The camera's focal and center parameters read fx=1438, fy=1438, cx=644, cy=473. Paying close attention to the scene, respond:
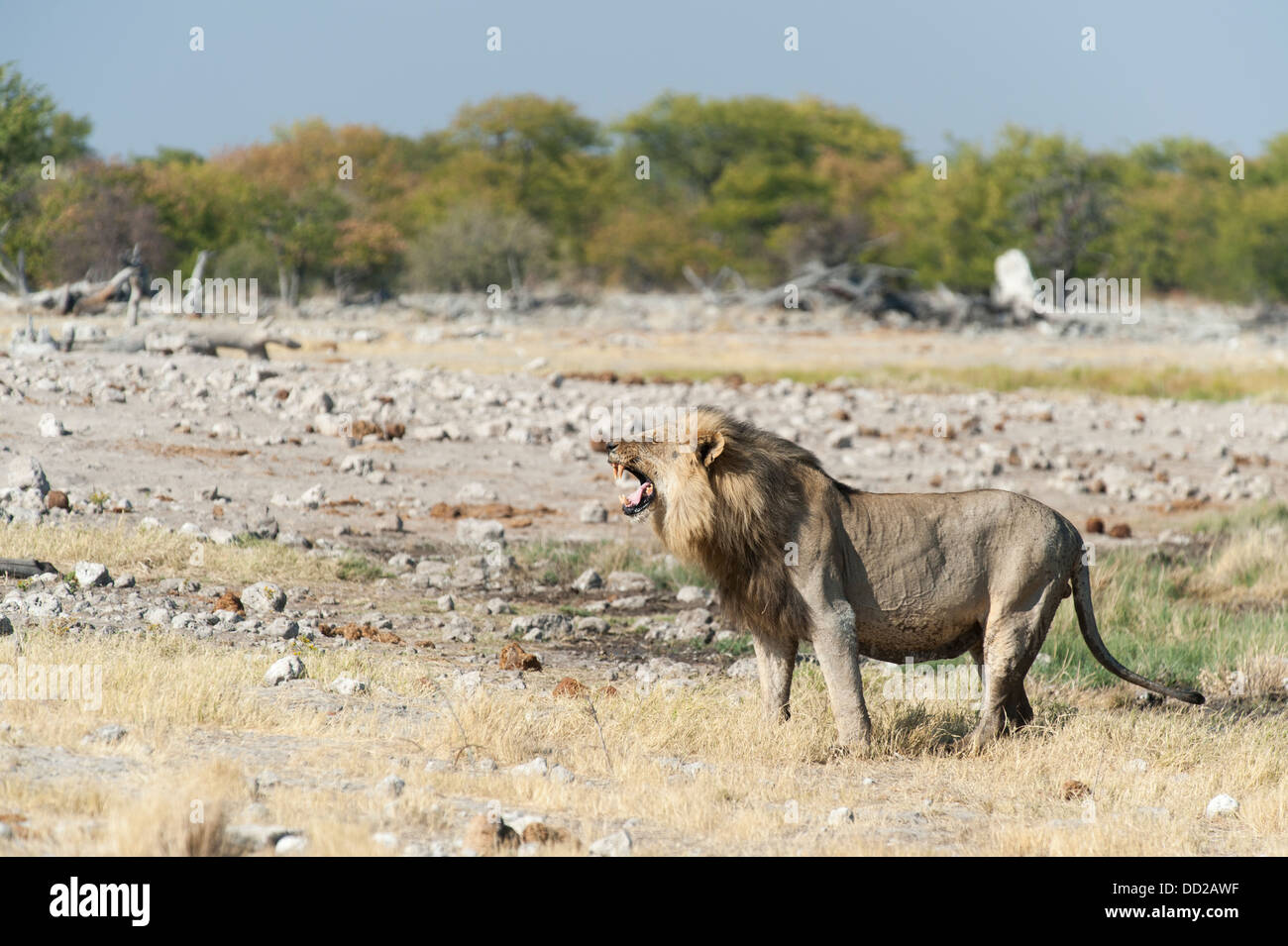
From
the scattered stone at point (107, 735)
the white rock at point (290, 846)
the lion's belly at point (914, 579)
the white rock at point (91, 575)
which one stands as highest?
the lion's belly at point (914, 579)

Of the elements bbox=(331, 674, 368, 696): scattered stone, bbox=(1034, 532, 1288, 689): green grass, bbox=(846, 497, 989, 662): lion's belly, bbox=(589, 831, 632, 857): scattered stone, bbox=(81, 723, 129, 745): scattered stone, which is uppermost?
bbox=(846, 497, 989, 662): lion's belly

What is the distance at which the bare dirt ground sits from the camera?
573cm

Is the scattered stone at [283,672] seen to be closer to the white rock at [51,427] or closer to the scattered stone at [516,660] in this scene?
the scattered stone at [516,660]

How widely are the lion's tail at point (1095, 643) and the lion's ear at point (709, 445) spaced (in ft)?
6.79

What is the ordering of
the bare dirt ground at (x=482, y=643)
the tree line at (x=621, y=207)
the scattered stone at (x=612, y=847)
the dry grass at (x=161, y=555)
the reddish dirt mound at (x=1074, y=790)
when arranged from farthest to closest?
the tree line at (x=621, y=207)
the dry grass at (x=161, y=555)
the reddish dirt mound at (x=1074, y=790)
the bare dirt ground at (x=482, y=643)
the scattered stone at (x=612, y=847)

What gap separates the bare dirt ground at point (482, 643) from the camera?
5734 millimetres

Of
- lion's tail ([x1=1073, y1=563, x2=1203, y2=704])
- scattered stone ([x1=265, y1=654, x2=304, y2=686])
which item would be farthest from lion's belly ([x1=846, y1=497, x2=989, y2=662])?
scattered stone ([x1=265, y1=654, x2=304, y2=686])

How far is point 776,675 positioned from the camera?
7.27 metres

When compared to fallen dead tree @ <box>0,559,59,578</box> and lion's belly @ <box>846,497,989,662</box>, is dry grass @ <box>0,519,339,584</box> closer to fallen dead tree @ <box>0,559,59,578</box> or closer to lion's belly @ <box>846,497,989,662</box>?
fallen dead tree @ <box>0,559,59,578</box>

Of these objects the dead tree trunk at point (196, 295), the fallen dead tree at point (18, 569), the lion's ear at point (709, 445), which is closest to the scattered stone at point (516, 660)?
the lion's ear at point (709, 445)

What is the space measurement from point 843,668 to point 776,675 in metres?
0.41

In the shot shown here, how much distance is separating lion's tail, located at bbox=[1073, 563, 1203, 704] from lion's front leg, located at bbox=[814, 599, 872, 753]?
1.28 m
